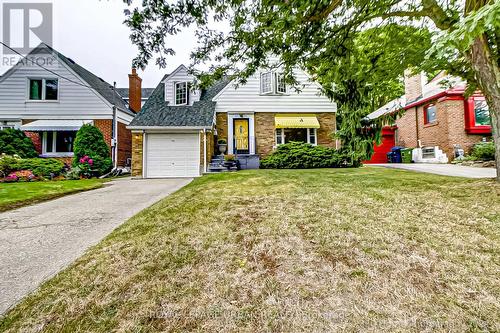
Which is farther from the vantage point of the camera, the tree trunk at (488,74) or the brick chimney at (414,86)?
the brick chimney at (414,86)

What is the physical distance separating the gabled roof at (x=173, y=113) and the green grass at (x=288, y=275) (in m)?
9.24

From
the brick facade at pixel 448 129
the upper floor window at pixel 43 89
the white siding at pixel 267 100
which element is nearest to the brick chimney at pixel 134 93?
the upper floor window at pixel 43 89

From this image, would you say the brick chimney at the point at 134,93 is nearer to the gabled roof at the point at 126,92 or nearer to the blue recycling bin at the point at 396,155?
the gabled roof at the point at 126,92

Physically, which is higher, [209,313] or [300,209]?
[300,209]

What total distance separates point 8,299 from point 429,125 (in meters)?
18.4

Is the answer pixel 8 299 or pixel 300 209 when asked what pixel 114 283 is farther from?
pixel 300 209

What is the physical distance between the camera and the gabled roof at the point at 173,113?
12.2m

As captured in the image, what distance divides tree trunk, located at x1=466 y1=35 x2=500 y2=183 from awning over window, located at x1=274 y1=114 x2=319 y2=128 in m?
8.97

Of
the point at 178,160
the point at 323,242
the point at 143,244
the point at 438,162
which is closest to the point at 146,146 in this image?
the point at 178,160

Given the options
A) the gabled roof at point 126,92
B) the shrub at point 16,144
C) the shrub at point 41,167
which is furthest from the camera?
the gabled roof at point 126,92

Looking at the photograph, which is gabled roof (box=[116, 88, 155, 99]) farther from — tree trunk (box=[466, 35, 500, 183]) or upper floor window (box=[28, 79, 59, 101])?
tree trunk (box=[466, 35, 500, 183])

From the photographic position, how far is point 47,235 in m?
3.56

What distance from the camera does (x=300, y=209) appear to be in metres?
3.97

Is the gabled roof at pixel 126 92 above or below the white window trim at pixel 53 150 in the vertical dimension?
above
